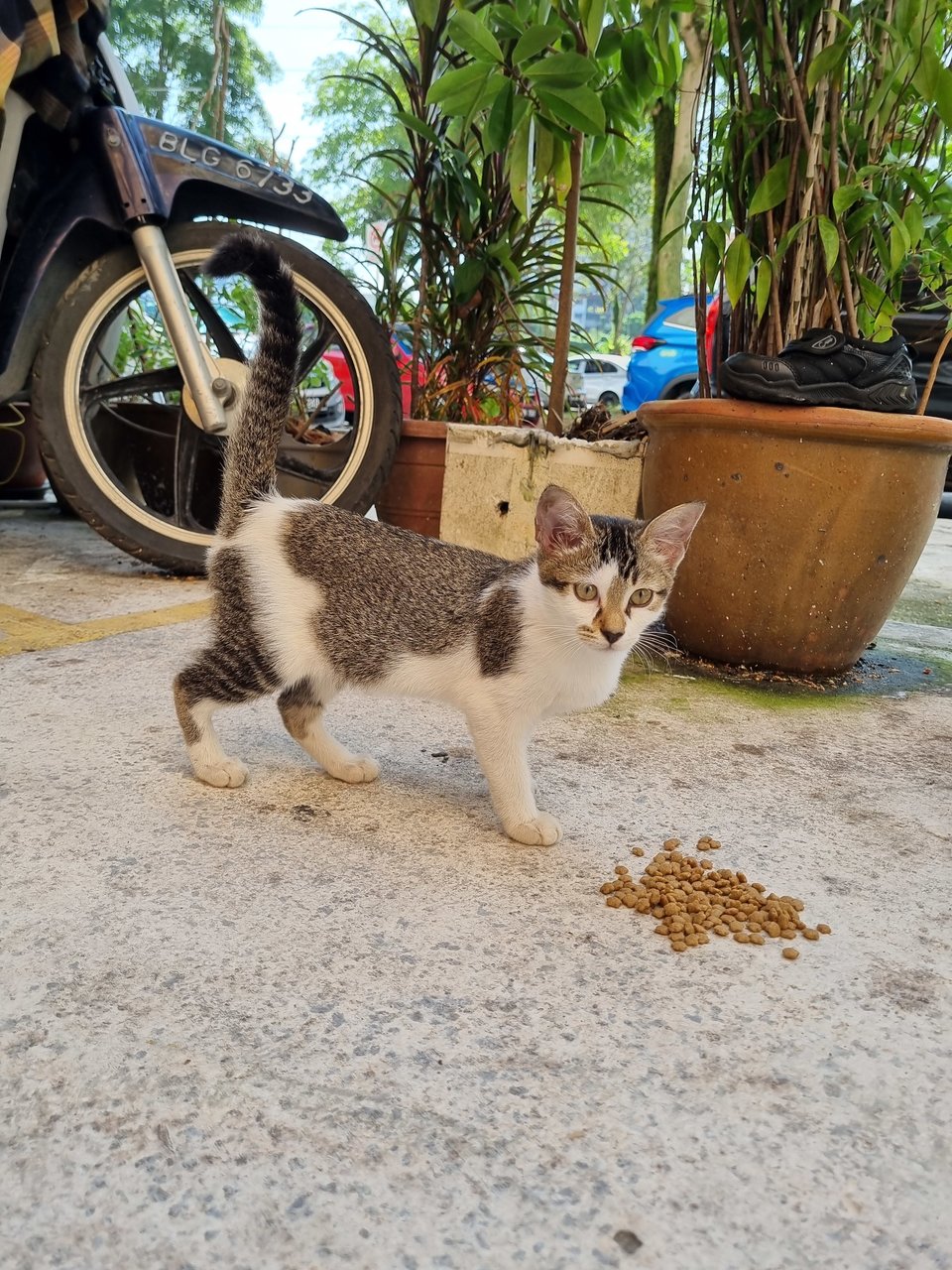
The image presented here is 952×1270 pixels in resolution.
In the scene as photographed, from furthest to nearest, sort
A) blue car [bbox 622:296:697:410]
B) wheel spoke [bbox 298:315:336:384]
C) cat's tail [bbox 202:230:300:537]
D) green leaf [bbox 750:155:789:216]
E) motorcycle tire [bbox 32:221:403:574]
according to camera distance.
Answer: blue car [bbox 622:296:697:410] < wheel spoke [bbox 298:315:336:384] < motorcycle tire [bbox 32:221:403:574] < green leaf [bbox 750:155:789:216] < cat's tail [bbox 202:230:300:537]

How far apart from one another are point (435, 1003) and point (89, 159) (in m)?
3.19

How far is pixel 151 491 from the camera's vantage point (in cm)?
406

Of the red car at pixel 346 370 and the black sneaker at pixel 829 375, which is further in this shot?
the red car at pixel 346 370

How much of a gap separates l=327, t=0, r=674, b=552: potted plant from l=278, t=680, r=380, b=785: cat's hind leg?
1.81 metres


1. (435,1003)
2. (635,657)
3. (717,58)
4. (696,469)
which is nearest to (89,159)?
(717,58)

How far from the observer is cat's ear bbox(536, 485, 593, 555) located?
1766 mm

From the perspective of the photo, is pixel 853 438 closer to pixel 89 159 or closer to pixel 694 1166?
pixel 694 1166

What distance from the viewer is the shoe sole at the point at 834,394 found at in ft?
8.63

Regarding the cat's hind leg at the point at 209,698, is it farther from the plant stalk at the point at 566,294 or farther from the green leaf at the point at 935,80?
the plant stalk at the point at 566,294

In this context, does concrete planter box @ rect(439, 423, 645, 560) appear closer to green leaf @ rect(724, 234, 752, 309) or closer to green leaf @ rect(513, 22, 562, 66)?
green leaf @ rect(724, 234, 752, 309)

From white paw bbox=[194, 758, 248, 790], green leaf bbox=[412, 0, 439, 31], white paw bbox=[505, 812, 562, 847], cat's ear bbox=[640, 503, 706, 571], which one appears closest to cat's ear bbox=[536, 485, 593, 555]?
cat's ear bbox=[640, 503, 706, 571]

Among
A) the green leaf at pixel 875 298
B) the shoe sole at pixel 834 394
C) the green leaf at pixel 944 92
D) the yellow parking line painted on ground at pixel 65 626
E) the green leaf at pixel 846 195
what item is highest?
the green leaf at pixel 944 92

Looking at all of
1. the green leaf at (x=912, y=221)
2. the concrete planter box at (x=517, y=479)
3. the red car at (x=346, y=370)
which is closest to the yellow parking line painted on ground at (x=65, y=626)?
the concrete planter box at (x=517, y=479)

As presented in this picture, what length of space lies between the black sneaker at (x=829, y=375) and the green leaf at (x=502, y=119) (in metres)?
1.23
